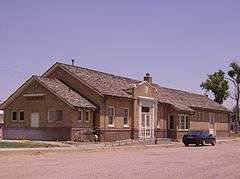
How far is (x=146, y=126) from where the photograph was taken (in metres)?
51.0

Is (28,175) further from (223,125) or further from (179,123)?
(223,125)

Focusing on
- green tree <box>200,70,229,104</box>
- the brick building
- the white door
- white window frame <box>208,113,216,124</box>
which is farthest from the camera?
green tree <box>200,70,229,104</box>

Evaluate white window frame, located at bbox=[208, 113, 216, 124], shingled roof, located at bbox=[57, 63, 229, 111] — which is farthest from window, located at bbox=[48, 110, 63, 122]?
white window frame, located at bbox=[208, 113, 216, 124]

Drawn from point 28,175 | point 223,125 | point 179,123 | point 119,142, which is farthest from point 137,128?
point 28,175

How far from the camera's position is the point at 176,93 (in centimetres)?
6456

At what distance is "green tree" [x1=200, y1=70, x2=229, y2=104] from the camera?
296 feet

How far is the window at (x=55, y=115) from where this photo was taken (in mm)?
42500

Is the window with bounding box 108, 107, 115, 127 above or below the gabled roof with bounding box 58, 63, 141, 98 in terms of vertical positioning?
below

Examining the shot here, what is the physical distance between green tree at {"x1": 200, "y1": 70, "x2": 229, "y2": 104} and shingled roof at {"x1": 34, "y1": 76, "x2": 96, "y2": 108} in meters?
49.6

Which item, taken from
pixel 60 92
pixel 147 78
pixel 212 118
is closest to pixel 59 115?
pixel 60 92

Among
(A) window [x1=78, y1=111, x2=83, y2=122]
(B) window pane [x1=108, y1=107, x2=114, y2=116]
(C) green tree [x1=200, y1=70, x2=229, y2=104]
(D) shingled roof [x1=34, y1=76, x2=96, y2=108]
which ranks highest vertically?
(C) green tree [x1=200, y1=70, x2=229, y2=104]

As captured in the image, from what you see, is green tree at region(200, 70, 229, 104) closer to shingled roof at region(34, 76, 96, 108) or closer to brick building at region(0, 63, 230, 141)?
brick building at region(0, 63, 230, 141)

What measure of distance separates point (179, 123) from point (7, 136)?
1959 centimetres

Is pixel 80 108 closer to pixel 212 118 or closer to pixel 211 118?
pixel 211 118
